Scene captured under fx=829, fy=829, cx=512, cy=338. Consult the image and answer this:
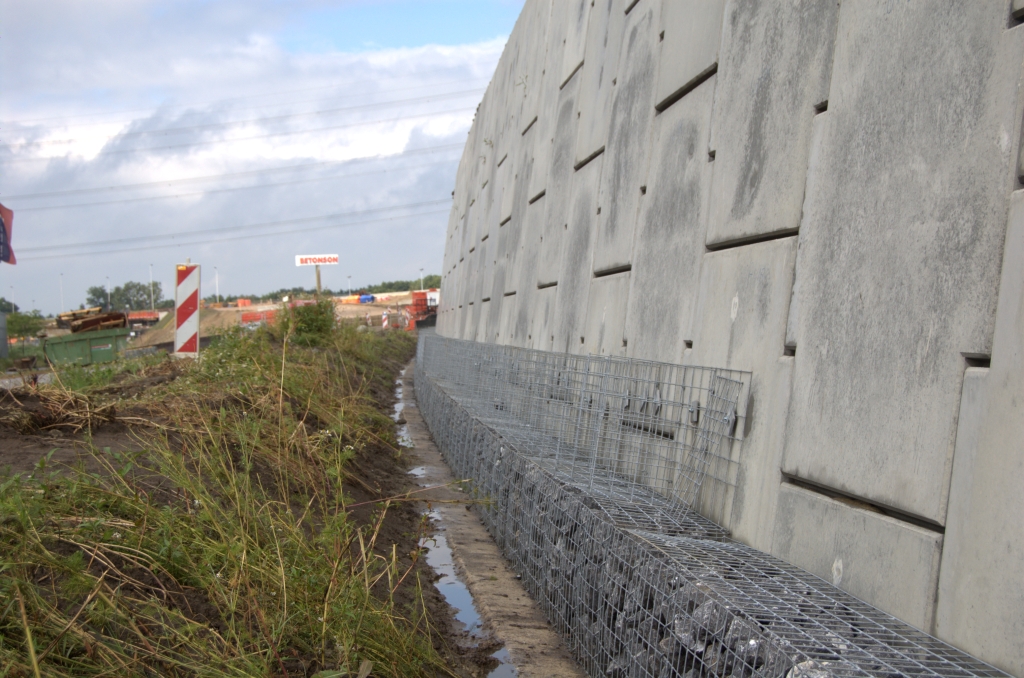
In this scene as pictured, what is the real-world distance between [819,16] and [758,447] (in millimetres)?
1879

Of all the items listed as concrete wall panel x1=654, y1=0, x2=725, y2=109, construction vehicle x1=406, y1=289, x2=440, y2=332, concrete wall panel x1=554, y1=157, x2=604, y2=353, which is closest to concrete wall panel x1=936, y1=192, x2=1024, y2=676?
concrete wall panel x1=654, y1=0, x2=725, y2=109

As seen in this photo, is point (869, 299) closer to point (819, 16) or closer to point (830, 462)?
→ point (830, 462)

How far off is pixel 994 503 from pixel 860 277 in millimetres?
991

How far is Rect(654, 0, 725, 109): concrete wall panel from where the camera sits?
4.89 metres

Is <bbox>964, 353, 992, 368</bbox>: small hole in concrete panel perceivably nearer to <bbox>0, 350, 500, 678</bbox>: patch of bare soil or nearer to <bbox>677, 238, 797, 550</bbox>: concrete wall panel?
<bbox>677, 238, 797, 550</bbox>: concrete wall panel

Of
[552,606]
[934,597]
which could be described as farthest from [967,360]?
[552,606]

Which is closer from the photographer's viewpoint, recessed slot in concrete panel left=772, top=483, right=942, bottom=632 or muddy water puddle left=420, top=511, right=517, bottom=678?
recessed slot in concrete panel left=772, top=483, right=942, bottom=632

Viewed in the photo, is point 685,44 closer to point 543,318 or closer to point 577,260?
point 577,260

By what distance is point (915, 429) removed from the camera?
264 centimetres

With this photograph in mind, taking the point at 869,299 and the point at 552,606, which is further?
the point at 552,606

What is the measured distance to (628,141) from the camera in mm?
6527

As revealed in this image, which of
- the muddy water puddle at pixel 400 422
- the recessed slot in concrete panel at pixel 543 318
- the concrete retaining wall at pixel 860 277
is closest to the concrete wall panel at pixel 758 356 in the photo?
the concrete retaining wall at pixel 860 277

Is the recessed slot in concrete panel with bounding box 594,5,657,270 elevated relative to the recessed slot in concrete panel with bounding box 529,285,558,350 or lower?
elevated

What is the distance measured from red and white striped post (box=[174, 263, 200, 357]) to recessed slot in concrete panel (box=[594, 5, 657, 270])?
5988 mm
